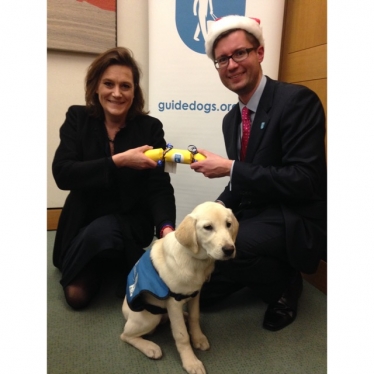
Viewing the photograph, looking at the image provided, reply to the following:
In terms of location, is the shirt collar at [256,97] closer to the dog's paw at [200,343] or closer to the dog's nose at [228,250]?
the dog's nose at [228,250]

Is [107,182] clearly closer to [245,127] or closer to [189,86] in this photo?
[245,127]

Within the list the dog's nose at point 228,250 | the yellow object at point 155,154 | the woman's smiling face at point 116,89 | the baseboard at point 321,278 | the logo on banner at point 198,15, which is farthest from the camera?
the logo on banner at point 198,15

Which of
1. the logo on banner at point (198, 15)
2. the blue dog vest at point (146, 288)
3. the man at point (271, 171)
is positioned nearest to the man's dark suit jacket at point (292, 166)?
the man at point (271, 171)

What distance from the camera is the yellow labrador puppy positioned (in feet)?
3.98

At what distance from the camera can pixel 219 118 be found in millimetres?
2338

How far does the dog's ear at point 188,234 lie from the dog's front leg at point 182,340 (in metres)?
0.24

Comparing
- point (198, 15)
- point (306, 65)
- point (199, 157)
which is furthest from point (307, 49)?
point (199, 157)

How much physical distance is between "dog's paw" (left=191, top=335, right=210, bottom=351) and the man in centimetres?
31

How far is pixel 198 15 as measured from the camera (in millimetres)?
2209

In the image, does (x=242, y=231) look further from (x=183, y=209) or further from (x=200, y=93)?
(x=200, y=93)

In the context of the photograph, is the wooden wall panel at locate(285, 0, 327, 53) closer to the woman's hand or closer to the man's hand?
the man's hand

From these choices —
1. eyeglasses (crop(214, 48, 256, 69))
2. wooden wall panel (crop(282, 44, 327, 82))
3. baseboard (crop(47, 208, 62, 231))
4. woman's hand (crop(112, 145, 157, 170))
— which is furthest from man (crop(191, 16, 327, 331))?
baseboard (crop(47, 208, 62, 231))

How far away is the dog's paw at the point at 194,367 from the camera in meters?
1.28

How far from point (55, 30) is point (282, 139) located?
1860 millimetres
